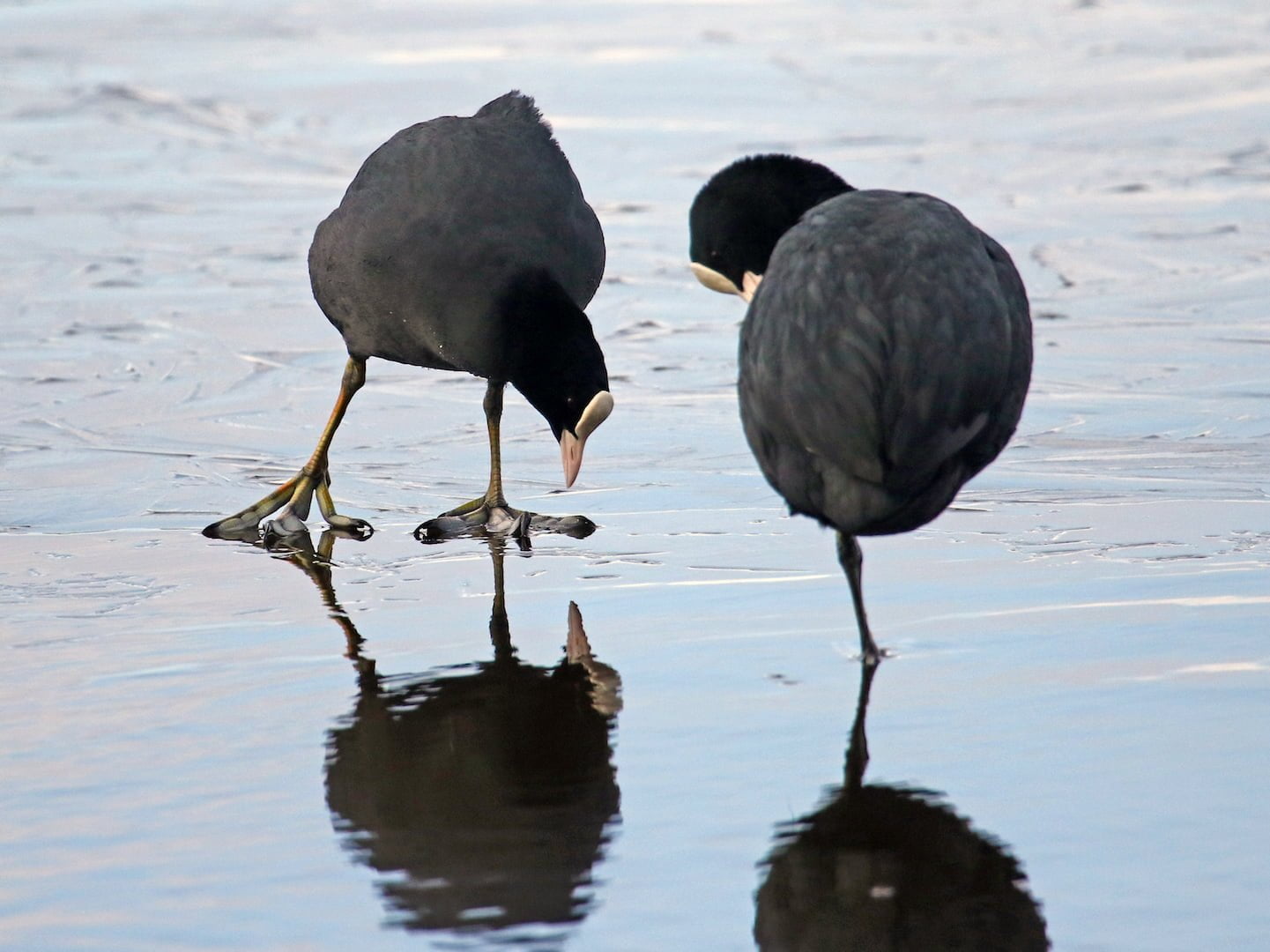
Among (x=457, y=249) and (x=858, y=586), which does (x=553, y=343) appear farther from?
(x=858, y=586)

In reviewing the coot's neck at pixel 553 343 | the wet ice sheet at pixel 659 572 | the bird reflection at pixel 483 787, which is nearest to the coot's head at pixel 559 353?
the coot's neck at pixel 553 343

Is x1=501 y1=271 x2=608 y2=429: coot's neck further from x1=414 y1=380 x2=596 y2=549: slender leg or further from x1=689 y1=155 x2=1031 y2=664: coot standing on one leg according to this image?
x1=689 y1=155 x2=1031 y2=664: coot standing on one leg

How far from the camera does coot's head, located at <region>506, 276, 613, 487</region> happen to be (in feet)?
17.2

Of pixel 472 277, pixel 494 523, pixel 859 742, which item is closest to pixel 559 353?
pixel 472 277

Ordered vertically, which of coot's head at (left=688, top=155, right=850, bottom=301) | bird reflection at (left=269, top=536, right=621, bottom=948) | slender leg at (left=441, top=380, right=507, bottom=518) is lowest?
bird reflection at (left=269, top=536, right=621, bottom=948)

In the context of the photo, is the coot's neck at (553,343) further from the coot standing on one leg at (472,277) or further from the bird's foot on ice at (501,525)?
the bird's foot on ice at (501,525)

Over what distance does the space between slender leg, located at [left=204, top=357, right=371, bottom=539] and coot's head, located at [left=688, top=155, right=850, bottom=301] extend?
1371 mm

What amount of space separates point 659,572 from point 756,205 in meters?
0.99

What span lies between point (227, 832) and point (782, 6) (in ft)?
59.2

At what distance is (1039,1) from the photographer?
1959 cm

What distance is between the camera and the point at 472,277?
17.5 feet

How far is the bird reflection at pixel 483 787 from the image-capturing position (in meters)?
3.03

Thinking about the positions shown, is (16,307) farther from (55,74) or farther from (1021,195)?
(55,74)

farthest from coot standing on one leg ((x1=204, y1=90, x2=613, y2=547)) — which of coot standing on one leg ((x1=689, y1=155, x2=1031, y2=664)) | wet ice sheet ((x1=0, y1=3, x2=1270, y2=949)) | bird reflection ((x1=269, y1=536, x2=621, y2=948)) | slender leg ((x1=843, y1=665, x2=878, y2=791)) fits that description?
slender leg ((x1=843, y1=665, x2=878, y2=791))
